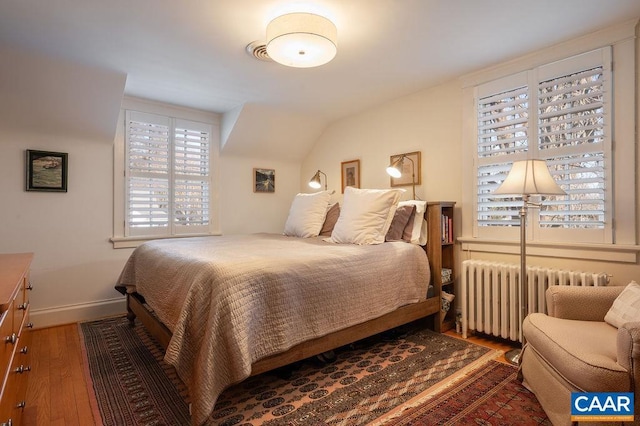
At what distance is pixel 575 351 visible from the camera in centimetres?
145

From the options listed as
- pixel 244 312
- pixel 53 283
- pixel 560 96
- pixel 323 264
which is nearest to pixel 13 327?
pixel 244 312

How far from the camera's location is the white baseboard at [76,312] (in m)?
3.02

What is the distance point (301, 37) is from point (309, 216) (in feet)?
6.03

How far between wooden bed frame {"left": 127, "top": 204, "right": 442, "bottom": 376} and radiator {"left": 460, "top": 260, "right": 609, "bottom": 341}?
0.79 ft

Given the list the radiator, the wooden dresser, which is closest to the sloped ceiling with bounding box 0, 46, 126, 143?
the wooden dresser

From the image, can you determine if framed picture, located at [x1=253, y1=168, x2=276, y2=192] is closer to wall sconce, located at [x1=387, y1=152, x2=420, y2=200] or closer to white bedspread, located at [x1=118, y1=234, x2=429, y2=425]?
wall sconce, located at [x1=387, y1=152, x2=420, y2=200]

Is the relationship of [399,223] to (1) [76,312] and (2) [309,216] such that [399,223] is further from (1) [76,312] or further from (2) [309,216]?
(1) [76,312]

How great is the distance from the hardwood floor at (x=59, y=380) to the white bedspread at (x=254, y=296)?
58cm

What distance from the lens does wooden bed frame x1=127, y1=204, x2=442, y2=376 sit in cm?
184

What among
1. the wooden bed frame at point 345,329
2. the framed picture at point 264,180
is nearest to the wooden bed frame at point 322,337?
the wooden bed frame at point 345,329

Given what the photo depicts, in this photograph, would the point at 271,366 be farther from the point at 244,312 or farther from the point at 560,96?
the point at 560,96

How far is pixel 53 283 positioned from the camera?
3094 millimetres

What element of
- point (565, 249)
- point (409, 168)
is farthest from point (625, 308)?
point (409, 168)

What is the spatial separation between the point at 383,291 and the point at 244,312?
3.66ft
